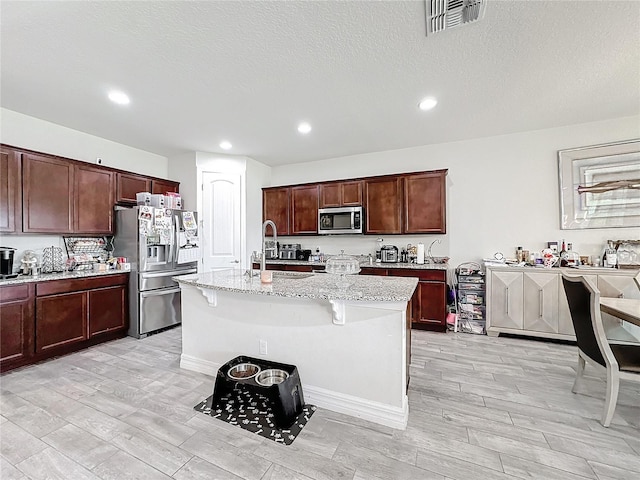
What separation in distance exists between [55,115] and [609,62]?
5430mm

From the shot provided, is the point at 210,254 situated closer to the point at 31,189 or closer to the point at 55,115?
the point at 31,189

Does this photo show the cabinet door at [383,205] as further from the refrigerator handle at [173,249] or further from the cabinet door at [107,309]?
the cabinet door at [107,309]

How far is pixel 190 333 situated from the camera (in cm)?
271

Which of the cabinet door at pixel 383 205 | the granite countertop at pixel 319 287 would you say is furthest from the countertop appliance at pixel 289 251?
the granite countertop at pixel 319 287

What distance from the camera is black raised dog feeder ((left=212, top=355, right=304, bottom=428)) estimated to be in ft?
5.98

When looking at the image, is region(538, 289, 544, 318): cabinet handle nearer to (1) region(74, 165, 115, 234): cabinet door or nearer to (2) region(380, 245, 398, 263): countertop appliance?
(2) region(380, 245, 398, 263): countertop appliance

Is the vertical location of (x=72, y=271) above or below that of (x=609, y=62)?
below

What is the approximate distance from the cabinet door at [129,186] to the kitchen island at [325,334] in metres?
2.19

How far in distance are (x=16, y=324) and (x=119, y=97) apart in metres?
2.41

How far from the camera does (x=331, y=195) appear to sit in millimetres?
4672

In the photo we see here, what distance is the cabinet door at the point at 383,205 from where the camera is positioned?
13.8 feet

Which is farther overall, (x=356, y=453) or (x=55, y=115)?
(x=55, y=115)

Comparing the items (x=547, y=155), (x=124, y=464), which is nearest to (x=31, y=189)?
(x=124, y=464)

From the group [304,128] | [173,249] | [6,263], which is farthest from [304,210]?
[6,263]
